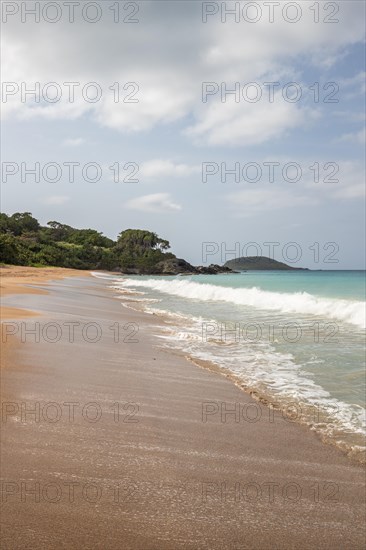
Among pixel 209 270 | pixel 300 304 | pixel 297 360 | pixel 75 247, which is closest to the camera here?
pixel 297 360

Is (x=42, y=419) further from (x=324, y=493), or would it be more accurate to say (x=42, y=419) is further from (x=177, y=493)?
(x=324, y=493)

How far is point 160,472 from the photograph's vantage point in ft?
10.5

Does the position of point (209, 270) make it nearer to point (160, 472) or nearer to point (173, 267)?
point (173, 267)

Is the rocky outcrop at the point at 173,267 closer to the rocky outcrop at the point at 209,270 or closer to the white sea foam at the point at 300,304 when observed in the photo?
the rocky outcrop at the point at 209,270

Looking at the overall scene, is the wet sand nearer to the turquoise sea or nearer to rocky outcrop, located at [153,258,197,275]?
the turquoise sea

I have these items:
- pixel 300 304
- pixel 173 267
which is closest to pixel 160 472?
pixel 300 304

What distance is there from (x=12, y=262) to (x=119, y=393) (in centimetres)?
6488

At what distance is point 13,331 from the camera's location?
852cm

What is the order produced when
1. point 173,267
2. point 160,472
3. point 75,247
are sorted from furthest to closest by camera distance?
point 173,267, point 75,247, point 160,472

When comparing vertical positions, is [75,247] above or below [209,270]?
above

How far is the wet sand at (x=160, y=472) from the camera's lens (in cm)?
249

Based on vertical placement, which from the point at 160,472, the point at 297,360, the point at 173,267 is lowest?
the point at 297,360

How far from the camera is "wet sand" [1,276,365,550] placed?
249 cm

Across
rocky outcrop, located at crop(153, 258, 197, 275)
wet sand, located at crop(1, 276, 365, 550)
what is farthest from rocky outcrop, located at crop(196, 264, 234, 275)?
wet sand, located at crop(1, 276, 365, 550)
